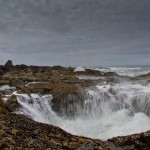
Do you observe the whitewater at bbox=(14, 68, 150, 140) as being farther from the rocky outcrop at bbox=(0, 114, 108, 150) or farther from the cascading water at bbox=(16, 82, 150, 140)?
the rocky outcrop at bbox=(0, 114, 108, 150)

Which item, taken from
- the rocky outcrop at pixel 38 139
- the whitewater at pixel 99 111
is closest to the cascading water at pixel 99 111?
the whitewater at pixel 99 111

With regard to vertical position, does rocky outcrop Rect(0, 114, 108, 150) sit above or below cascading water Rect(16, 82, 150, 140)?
above

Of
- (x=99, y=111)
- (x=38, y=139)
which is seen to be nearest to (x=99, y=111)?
(x=99, y=111)

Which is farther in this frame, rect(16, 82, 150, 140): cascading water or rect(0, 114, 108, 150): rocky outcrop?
rect(16, 82, 150, 140): cascading water

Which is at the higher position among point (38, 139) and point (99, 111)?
point (38, 139)

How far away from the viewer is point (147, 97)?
1608 centimetres

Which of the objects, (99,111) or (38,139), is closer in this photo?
(38,139)

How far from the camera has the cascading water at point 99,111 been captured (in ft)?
41.2

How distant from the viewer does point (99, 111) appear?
15.1 meters

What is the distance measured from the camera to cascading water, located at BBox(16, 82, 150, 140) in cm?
1256

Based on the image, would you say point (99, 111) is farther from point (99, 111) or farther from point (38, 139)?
A: point (38, 139)

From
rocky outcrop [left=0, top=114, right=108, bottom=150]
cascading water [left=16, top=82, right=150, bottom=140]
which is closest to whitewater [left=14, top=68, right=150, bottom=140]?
cascading water [left=16, top=82, right=150, bottom=140]

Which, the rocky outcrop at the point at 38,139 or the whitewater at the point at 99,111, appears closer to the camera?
the rocky outcrop at the point at 38,139

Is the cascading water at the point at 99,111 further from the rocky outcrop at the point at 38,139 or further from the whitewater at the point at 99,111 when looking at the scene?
the rocky outcrop at the point at 38,139
